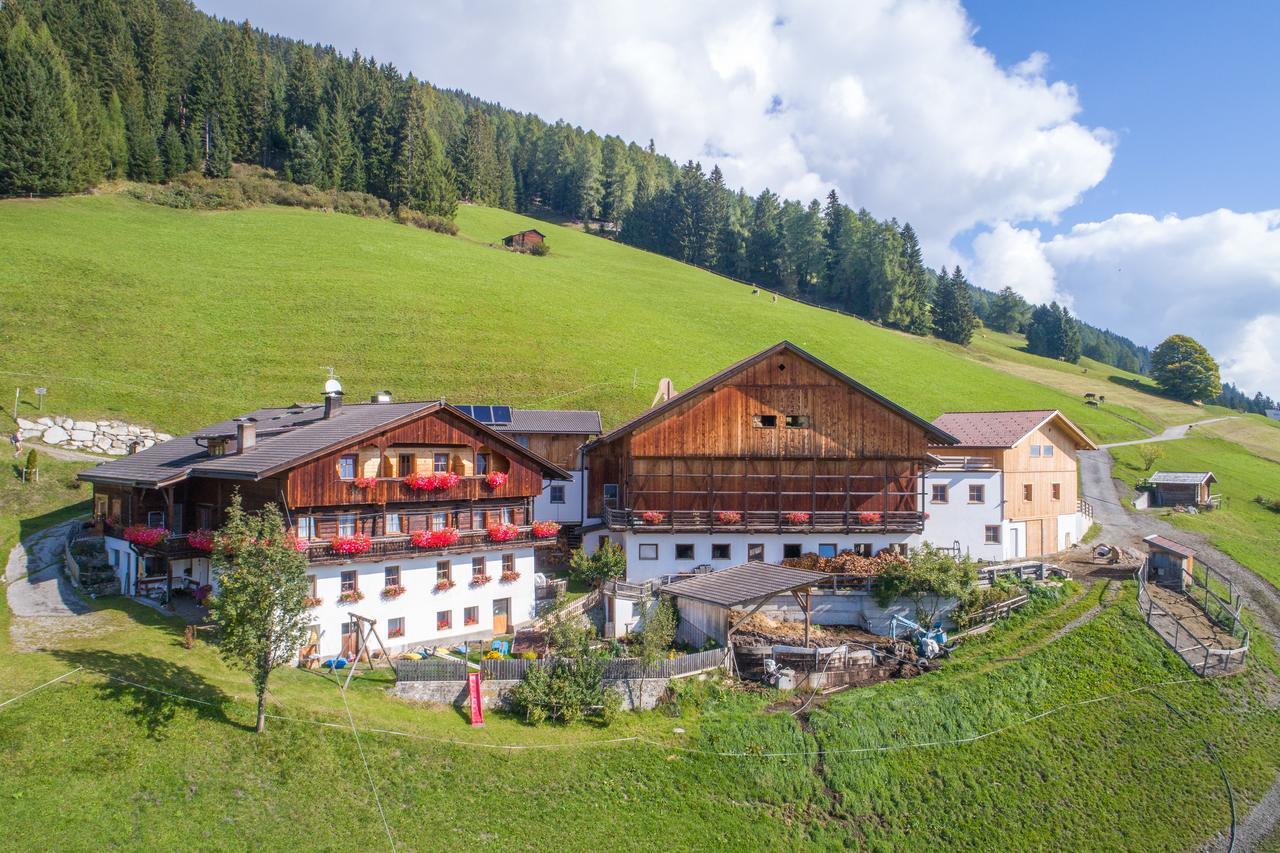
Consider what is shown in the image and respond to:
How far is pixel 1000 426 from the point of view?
4469cm

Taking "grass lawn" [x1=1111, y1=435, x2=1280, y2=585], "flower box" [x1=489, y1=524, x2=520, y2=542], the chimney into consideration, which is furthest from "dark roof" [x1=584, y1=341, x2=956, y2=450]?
"grass lawn" [x1=1111, y1=435, x2=1280, y2=585]

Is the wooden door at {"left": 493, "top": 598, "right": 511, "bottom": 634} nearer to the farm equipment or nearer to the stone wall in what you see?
the farm equipment

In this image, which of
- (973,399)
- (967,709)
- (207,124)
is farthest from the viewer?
(207,124)

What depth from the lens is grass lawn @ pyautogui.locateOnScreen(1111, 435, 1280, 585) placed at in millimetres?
48000

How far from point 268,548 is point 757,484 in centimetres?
2362

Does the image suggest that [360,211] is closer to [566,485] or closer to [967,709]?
[566,485]

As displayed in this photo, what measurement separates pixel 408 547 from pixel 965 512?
2875cm

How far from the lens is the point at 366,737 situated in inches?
853

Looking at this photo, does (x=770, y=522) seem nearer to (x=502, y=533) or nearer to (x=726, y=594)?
(x=726, y=594)

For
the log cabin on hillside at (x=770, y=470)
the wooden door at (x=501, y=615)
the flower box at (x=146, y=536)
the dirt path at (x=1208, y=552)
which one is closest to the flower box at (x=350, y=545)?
the wooden door at (x=501, y=615)

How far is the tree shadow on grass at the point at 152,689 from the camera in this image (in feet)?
66.7

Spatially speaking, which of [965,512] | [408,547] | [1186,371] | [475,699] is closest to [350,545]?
[408,547]

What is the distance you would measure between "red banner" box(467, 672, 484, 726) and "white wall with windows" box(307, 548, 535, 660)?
5546 mm

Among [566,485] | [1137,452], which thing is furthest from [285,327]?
[1137,452]
